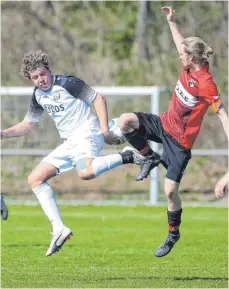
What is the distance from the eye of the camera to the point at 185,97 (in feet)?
37.5

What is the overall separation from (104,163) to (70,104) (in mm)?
821

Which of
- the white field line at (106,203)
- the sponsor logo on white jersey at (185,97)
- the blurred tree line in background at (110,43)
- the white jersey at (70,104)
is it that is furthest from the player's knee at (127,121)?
the blurred tree line in background at (110,43)

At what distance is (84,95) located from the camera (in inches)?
455

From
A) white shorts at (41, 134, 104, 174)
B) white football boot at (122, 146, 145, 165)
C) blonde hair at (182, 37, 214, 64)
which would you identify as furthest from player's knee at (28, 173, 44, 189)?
blonde hair at (182, 37, 214, 64)

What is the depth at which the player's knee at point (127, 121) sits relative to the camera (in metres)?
11.6

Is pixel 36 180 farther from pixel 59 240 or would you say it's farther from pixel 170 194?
pixel 170 194

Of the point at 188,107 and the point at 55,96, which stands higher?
the point at 55,96

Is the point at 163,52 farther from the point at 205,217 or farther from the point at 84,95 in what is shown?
the point at 84,95

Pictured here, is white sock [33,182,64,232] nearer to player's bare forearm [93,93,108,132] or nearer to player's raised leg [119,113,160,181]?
player's bare forearm [93,93,108,132]

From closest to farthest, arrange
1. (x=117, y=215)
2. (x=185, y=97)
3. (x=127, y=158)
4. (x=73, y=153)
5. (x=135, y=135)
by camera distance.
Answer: (x=127, y=158) < (x=185, y=97) < (x=73, y=153) < (x=135, y=135) < (x=117, y=215)

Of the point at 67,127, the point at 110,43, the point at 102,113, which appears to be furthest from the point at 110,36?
the point at 102,113

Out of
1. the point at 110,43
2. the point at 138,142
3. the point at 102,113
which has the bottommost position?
the point at 110,43

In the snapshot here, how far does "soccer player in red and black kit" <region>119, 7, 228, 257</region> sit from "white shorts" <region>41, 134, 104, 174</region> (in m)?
0.40

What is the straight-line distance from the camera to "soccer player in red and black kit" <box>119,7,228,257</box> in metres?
11.2
